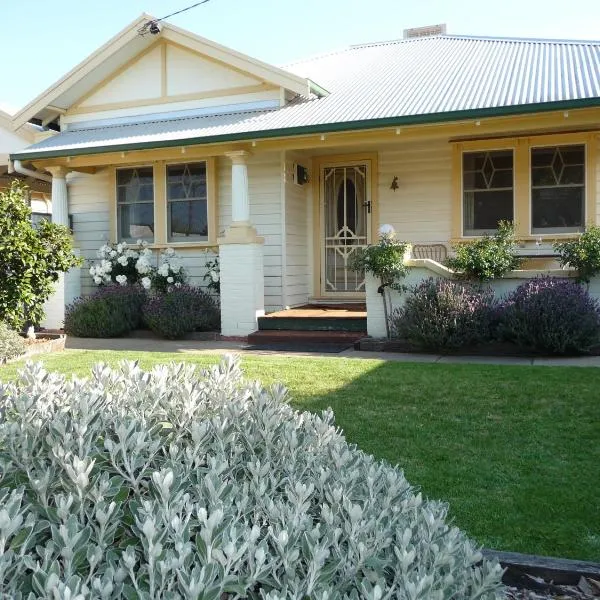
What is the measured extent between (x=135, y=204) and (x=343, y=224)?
4.32m

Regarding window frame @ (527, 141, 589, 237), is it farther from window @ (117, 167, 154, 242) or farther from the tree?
the tree

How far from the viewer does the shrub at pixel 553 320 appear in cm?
899

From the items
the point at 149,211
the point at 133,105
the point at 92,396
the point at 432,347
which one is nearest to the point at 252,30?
the point at 133,105

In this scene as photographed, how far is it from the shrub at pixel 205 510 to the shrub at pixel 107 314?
949 cm

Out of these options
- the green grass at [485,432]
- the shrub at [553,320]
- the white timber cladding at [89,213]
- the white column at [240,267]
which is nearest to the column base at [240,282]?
the white column at [240,267]

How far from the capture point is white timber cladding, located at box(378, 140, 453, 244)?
12.5 metres

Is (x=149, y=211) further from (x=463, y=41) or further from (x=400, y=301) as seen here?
(x=463, y=41)

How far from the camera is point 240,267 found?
11.9 m

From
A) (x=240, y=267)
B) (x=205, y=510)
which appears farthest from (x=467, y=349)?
(x=205, y=510)

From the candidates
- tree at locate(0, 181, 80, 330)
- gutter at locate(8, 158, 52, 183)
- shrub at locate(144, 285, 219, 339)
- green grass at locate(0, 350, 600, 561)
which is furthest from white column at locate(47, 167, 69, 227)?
green grass at locate(0, 350, 600, 561)

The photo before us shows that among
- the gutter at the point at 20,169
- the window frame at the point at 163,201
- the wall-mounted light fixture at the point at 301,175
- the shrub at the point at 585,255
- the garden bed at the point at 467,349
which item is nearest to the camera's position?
the garden bed at the point at 467,349

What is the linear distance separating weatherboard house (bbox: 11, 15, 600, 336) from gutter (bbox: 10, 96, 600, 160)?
0.09 ft

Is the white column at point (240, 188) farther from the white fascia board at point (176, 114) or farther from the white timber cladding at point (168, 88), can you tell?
the white timber cladding at point (168, 88)

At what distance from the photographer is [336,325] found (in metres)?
11.4
